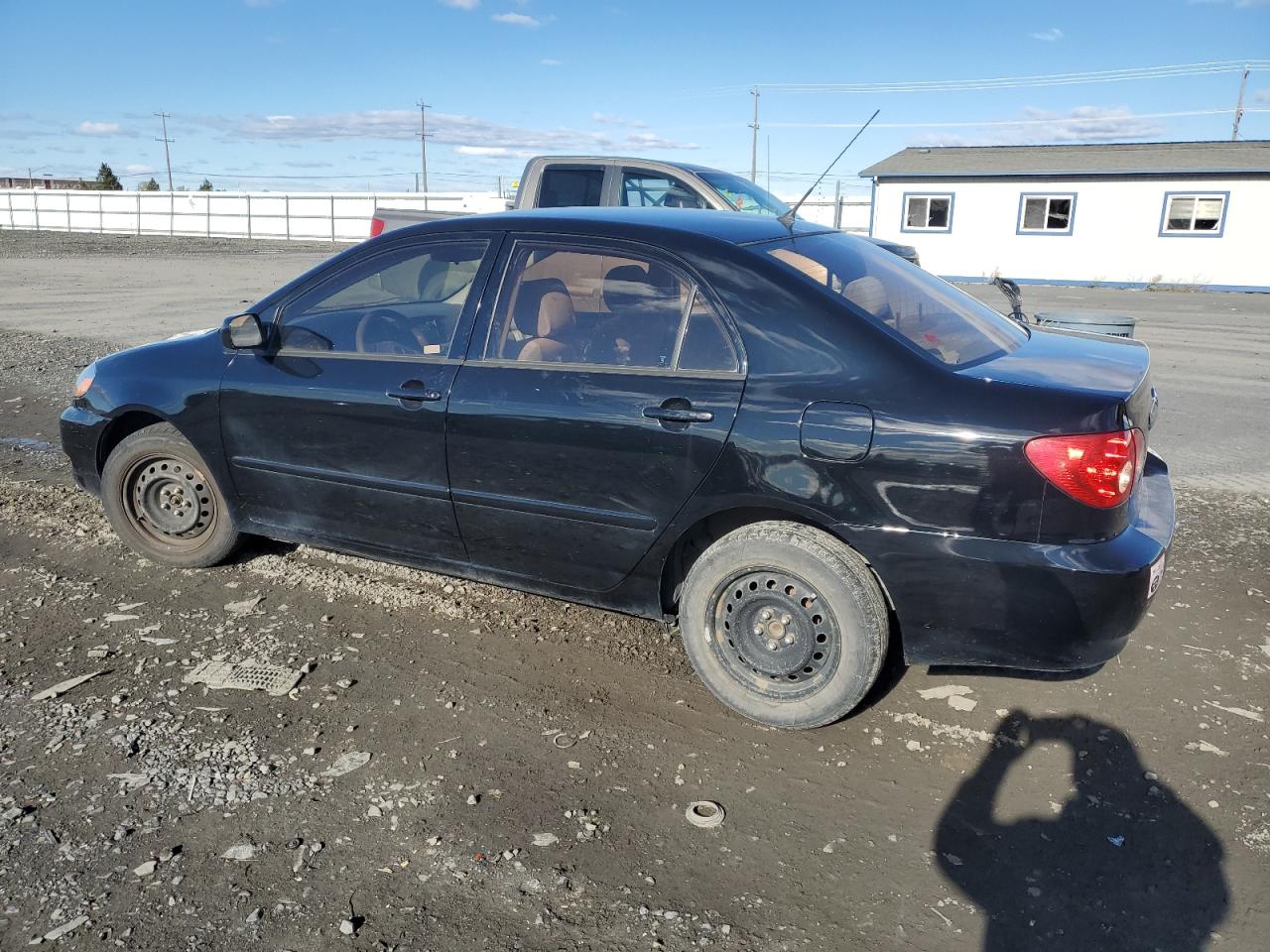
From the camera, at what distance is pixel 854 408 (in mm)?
3070

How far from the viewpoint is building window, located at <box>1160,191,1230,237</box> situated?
84.7 ft

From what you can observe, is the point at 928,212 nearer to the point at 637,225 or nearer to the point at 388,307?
the point at 388,307

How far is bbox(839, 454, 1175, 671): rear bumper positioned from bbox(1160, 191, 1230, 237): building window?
27.6 meters

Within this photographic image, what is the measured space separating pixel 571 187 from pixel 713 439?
727 centimetres

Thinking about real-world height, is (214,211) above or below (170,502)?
above

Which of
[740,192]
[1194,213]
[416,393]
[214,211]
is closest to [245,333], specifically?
[416,393]

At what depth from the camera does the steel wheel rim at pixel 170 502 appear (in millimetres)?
4578

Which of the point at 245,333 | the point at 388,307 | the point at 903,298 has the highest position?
the point at 903,298

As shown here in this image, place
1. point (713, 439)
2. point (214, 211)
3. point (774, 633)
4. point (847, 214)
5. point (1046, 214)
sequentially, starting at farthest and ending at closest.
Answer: point (214, 211) < point (847, 214) < point (1046, 214) < point (774, 633) < point (713, 439)

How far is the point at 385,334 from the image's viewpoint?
408cm

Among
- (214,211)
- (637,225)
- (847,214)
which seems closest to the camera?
(637,225)

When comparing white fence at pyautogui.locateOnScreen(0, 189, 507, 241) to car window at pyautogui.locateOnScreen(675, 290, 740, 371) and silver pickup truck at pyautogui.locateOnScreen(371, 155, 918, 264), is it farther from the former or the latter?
car window at pyautogui.locateOnScreen(675, 290, 740, 371)

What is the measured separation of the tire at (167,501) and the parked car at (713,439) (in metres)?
0.11

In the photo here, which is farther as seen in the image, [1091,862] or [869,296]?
[869,296]
